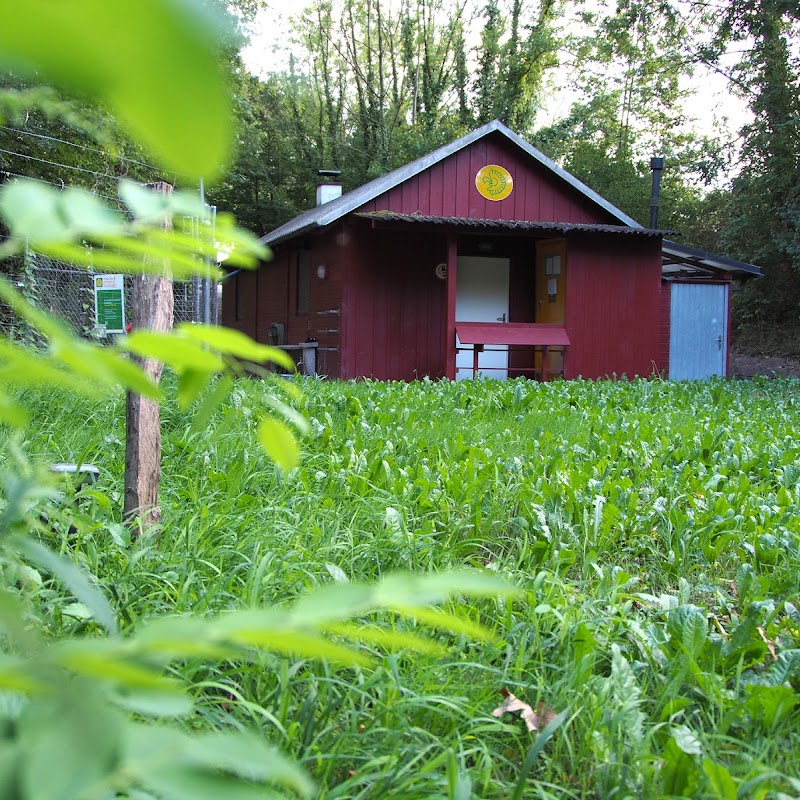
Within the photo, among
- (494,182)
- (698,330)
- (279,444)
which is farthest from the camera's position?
(698,330)

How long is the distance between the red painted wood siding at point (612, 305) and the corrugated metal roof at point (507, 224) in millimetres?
597

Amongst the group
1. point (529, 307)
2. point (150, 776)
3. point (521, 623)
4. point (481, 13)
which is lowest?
point (521, 623)

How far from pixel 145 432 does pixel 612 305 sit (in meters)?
13.0

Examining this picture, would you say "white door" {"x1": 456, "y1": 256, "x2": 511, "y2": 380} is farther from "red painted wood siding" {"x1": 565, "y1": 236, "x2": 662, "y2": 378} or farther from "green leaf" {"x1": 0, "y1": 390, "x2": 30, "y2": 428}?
"green leaf" {"x1": 0, "y1": 390, "x2": 30, "y2": 428}

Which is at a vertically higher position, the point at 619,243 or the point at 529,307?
the point at 619,243

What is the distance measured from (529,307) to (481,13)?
27819 millimetres

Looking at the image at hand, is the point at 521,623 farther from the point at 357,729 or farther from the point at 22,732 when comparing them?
the point at 22,732

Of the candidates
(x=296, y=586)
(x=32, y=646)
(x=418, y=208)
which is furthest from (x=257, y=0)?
(x=32, y=646)

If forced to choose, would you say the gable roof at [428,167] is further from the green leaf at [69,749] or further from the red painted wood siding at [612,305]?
the green leaf at [69,749]

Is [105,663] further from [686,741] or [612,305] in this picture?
[612,305]

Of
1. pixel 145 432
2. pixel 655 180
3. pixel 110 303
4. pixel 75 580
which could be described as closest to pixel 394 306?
pixel 655 180

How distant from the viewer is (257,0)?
2525 centimetres

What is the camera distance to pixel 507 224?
13594 millimetres

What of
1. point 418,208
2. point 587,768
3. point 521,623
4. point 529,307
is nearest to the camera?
point 587,768
